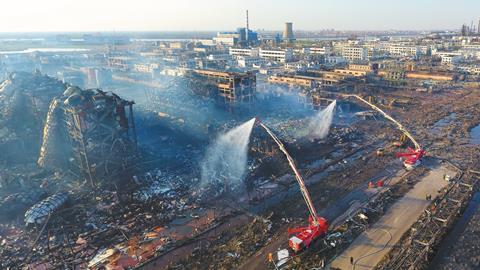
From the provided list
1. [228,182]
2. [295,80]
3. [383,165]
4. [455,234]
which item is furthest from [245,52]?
[455,234]

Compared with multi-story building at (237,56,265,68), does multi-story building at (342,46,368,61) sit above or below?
above

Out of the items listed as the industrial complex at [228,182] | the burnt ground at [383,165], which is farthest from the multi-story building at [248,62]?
the industrial complex at [228,182]

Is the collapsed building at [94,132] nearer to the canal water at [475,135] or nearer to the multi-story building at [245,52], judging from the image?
the canal water at [475,135]

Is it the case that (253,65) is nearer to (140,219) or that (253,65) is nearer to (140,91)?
(140,91)

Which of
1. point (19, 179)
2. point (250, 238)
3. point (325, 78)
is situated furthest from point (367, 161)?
point (325, 78)

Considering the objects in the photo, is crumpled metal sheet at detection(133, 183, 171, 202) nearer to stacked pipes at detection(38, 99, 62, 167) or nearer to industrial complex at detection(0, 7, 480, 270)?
industrial complex at detection(0, 7, 480, 270)

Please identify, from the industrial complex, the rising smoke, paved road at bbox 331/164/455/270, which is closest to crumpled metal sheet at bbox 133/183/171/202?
the industrial complex
